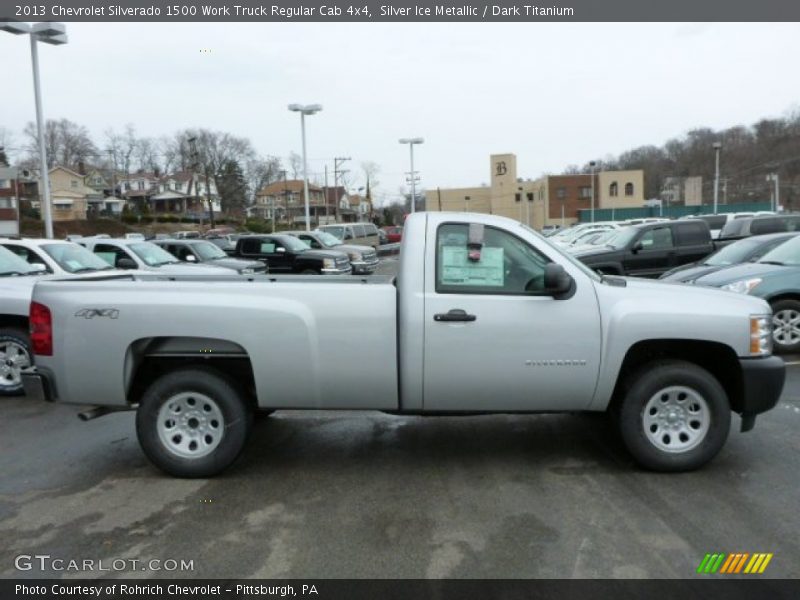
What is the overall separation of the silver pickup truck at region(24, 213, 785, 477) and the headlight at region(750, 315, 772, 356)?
0.6 inches

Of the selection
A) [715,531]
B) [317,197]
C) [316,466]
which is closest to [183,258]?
[316,466]

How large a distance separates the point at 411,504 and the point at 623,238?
41.3ft

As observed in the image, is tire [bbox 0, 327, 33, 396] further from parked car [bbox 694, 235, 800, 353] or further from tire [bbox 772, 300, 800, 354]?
tire [bbox 772, 300, 800, 354]

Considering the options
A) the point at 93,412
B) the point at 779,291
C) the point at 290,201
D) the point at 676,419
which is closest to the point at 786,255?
the point at 779,291

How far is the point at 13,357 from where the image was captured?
24.7 ft

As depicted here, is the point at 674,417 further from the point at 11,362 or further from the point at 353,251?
the point at 353,251

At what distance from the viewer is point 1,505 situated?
448cm

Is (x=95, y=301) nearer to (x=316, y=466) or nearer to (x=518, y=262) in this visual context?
(x=316, y=466)

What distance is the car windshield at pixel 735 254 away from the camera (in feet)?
34.8

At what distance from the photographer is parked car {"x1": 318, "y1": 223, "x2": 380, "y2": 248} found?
113 ft

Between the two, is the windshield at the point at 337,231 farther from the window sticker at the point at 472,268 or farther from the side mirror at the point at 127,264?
the window sticker at the point at 472,268

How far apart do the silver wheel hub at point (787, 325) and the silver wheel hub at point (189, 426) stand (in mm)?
7432

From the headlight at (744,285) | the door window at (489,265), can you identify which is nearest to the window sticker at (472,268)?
the door window at (489,265)
